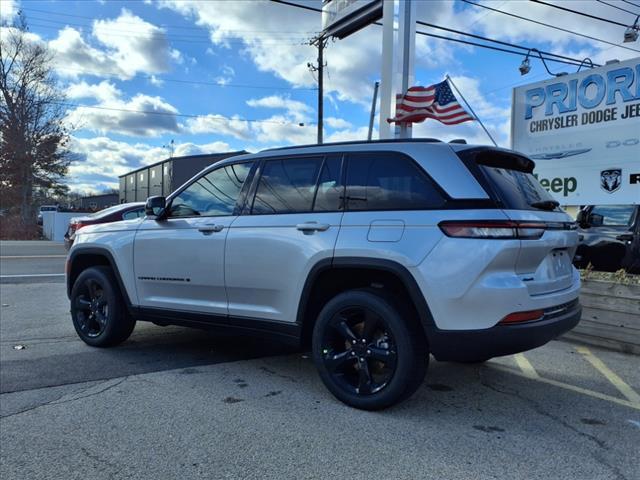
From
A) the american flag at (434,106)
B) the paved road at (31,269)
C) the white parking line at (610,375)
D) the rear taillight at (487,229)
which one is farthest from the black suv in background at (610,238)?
the paved road at (31,269)

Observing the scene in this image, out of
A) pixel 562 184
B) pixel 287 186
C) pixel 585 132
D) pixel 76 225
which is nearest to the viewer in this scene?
pixel 287 186

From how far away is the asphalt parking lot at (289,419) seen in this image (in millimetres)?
3006

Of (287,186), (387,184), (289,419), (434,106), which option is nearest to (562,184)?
(434,106)

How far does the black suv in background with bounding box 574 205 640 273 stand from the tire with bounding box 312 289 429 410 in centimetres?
620

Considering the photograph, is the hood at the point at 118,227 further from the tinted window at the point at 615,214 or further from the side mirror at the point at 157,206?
the tinted window at the point at 615,214

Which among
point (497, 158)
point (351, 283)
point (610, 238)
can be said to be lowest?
point (351, 283)

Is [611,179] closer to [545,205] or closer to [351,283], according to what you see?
[545,205]

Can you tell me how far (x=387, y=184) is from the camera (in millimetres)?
3795

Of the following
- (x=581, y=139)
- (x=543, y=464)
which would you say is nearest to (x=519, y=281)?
(x=543, y=464)

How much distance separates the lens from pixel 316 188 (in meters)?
4.14

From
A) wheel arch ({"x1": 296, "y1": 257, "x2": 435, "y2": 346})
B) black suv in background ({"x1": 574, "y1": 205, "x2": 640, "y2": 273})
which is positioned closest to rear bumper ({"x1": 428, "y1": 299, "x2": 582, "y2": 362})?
wheel arch ({"x1": 296, "y1": 257, "x2": 435, "y2": 346})

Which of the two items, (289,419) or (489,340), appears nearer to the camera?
(489,340)

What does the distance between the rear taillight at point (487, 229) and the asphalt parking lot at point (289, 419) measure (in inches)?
51.7

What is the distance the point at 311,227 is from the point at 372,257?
0.58 metres
